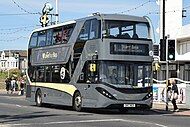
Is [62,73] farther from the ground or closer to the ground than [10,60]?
closer to the ground

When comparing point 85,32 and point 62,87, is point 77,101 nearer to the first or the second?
point 62,87

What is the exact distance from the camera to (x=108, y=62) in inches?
894

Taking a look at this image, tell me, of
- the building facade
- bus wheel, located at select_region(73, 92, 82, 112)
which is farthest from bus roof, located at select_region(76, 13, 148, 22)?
the building facade

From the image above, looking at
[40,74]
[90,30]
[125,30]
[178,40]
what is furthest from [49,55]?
[178,40]

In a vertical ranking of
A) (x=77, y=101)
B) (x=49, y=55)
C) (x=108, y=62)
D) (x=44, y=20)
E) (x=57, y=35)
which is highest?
(x=44, y=20)

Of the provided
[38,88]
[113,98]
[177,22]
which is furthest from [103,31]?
[177,22]

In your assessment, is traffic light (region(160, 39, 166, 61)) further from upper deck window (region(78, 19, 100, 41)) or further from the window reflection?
upper deck window (region(78, 19, 100, 41))

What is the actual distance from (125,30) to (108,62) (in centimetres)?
178

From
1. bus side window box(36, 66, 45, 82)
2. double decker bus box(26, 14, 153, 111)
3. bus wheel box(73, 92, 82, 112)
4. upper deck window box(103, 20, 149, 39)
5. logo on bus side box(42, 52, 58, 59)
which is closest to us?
double decker bus box(26, 14, 153, 111)

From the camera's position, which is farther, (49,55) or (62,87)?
(49,55)

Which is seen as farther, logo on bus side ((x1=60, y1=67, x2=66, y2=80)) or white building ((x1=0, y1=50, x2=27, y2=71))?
white building ((x1=0, y1=50, x2=27, y2=71))

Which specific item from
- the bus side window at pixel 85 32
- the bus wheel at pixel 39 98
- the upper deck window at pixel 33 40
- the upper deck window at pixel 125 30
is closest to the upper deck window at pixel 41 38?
the upper deck window at pixel 33 40

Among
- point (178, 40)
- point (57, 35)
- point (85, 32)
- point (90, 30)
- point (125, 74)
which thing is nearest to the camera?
point (125, 74)

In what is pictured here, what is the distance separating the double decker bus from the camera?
2266 centimetres
